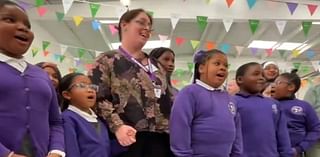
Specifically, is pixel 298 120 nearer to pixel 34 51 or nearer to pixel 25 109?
pixel 25 109

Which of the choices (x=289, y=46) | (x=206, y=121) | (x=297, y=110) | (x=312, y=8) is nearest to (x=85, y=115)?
(x=206, y=121)

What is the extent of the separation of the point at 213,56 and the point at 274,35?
7.03m

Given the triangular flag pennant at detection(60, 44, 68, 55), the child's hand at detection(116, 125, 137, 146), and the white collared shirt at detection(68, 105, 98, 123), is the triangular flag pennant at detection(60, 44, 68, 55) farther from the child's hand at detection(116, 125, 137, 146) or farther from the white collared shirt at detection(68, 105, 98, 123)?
the child's hand at detection(116, 125, 137, 146)

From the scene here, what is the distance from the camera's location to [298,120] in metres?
2.89

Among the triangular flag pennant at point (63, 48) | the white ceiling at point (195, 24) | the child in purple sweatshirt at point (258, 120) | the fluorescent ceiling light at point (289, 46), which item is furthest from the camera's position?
the fluorescent ceiling light at point (289, 46)

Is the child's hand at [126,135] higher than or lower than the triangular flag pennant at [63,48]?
lower

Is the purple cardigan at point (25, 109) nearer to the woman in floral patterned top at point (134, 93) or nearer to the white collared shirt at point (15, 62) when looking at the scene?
the white collared shirt at point (15, 62)

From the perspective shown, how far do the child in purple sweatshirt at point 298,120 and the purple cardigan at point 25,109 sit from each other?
6.10 ft

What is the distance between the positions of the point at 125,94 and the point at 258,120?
37.2 inches

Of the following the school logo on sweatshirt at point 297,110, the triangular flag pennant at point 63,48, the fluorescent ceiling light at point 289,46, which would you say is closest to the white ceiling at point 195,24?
the fluorescent ceiling light at point 289,46

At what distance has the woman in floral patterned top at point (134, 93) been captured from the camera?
Answer: 70.5 inches

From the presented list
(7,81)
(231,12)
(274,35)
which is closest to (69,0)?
(231,12)

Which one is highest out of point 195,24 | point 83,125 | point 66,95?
point 195,24

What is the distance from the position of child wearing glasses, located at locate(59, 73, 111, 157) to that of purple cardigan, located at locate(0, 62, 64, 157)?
0.40m
